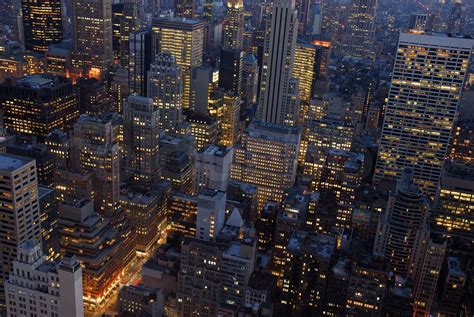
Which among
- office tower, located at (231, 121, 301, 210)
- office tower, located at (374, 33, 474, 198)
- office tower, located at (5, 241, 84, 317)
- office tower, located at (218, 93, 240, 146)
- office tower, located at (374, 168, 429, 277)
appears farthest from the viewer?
office tower, located at (218, 93, 240, 146)

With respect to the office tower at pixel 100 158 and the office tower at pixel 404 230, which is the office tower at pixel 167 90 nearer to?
the office tower at pixel 100 158

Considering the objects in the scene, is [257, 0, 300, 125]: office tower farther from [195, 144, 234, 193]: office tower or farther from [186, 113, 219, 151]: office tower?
[195, 144, 234, 193]: office tower

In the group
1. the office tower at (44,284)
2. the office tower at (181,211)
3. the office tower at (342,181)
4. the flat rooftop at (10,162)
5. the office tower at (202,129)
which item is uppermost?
the flat rooftop at (10,162)

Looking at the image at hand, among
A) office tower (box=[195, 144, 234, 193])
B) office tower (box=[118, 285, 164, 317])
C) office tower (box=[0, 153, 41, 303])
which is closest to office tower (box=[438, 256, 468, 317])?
office tower (box=[118, 285, 164, 317])

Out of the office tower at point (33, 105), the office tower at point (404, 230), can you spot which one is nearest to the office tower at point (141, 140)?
the office tower at point (33, 105)

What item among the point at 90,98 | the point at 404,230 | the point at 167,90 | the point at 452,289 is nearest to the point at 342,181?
the point at 404,230
